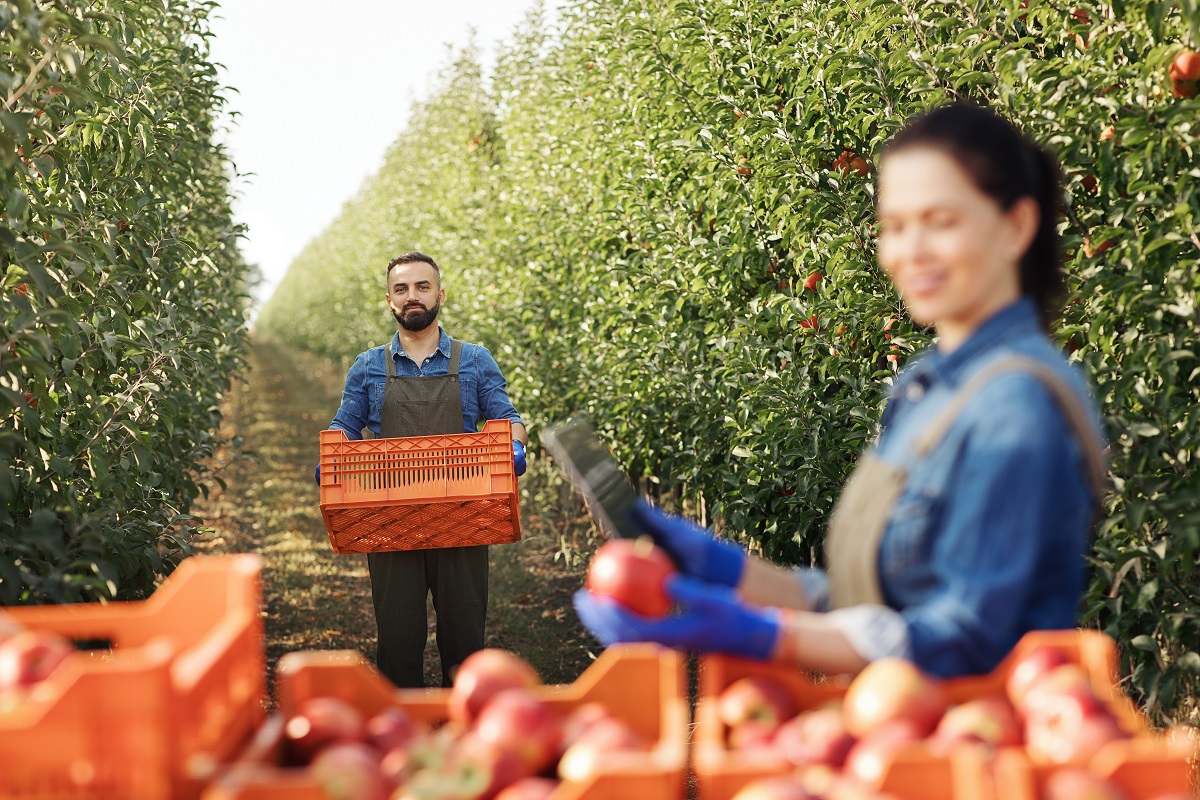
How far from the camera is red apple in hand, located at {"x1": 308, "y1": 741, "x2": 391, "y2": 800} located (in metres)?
1.42

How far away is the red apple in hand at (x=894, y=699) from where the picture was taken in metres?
1.51

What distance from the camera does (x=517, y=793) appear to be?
1.42m

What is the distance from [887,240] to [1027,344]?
0.26 meters

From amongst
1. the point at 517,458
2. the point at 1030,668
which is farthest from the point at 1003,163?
the point at 517,458

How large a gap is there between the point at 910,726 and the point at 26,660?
1.16 m

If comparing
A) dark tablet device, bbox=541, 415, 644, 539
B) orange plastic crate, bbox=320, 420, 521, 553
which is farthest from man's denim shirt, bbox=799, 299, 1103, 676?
orange plastic crate, bbox=320, 420, 521, 553

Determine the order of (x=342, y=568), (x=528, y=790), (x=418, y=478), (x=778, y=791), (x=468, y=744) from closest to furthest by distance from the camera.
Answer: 1. (x=778, y=791)
2. (x=528, y=790)
3. (x=468, y=744)
4. (x=418, y=478)
5. (x=342, y=568)

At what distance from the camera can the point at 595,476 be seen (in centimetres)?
196

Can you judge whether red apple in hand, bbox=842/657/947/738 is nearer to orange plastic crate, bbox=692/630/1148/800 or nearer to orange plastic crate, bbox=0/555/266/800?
orange plastic crate, bbox=692/630/1148/800

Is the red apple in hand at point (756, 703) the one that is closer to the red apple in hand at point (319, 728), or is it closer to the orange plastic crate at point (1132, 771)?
the orange plastic crate at point (1132, 771)

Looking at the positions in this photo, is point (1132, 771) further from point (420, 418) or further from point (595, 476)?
point (420, 418)

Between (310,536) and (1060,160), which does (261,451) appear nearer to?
(310,536)

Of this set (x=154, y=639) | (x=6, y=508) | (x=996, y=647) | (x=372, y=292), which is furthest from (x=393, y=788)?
(x=372, y=292)

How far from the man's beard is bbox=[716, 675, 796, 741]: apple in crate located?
3147 mm
